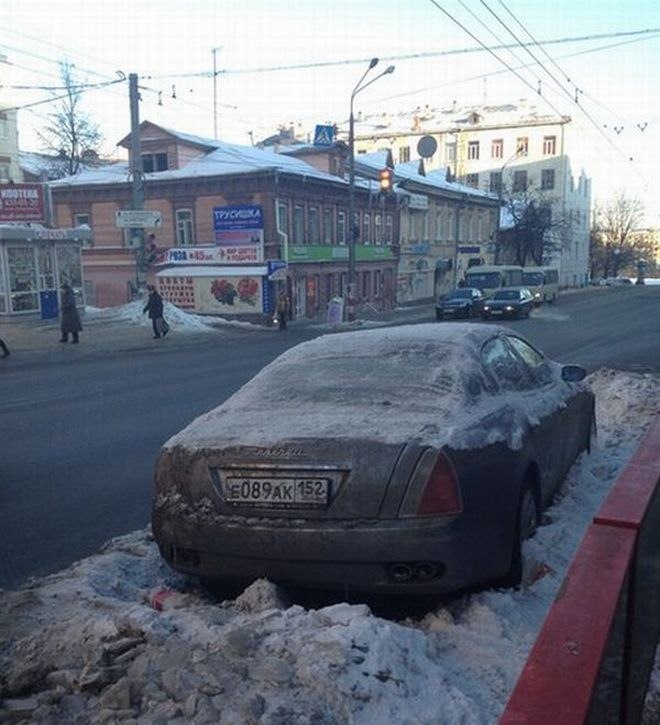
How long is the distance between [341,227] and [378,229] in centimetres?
452

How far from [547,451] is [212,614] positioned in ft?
7.45

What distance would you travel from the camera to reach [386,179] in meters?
24.4

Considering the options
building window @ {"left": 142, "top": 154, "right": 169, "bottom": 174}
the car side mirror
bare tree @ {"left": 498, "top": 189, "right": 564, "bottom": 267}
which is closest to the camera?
the car side mirror

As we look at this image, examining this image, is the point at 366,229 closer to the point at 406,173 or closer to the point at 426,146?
the point at 426,146

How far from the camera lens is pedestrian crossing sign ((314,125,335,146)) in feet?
113

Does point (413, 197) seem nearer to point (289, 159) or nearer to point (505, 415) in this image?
point (289, 159)

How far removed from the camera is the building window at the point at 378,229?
41656mm

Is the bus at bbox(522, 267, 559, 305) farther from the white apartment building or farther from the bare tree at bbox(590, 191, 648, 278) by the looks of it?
the bare tree at bbox(590, 191, 648, 278)

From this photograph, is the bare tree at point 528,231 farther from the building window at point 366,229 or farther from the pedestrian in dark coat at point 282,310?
the pedestrian in dark coat at point 282,310

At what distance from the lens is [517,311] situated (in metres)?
31.5

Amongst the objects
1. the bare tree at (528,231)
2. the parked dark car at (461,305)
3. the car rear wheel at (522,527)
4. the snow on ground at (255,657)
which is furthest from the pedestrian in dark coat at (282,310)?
the bare tree at (528,231)

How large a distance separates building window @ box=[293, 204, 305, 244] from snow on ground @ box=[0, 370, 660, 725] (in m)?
30.6

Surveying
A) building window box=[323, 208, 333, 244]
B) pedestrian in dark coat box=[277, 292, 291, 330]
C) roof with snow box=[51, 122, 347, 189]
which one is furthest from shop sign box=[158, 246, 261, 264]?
building window box=[323, 208, 333, 244]

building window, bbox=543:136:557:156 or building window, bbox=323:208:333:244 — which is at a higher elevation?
building window, bbox=543:136:557:156
